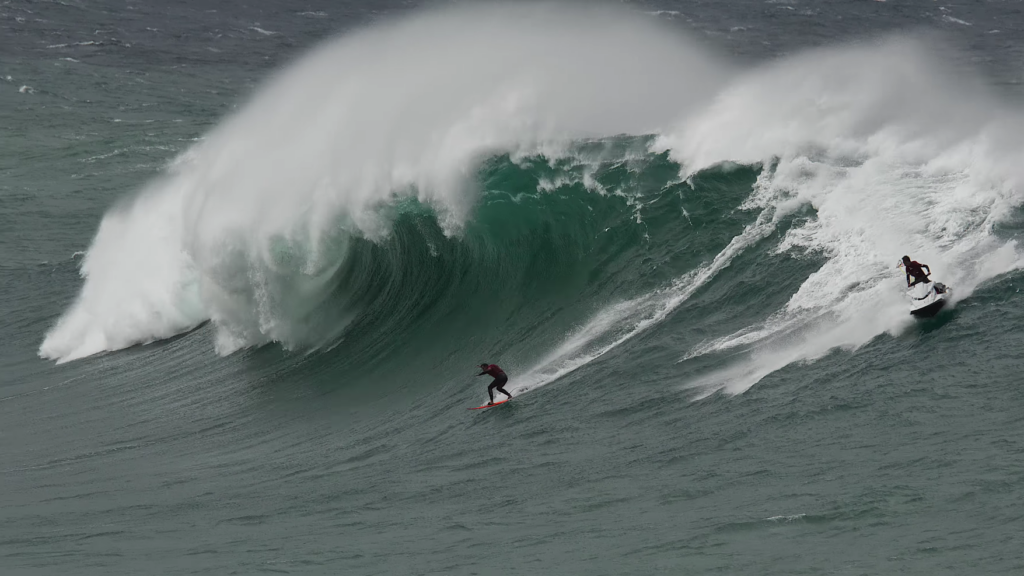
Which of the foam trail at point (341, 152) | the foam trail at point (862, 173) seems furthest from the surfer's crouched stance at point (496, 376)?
the foam trail at point (341, 152)

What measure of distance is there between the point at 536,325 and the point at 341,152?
7.08 m

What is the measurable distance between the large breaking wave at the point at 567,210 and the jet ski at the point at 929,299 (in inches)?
11.7

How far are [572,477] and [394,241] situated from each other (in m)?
10.5

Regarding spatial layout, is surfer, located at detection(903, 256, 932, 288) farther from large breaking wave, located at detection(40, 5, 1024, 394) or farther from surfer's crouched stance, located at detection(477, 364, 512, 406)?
surfer's crouched stance, located at detection(477, 364, 512, 406)

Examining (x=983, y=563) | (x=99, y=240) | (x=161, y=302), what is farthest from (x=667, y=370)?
(x=99, y=240)

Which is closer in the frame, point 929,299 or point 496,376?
point 929,299

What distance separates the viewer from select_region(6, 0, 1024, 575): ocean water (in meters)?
14.2

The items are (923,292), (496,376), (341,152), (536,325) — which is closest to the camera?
(923,292)

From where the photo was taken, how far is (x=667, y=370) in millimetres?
18547

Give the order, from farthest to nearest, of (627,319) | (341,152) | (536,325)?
(341,152), (536,325), (627,319)

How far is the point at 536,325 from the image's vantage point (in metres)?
21.8

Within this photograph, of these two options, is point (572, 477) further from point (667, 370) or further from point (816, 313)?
point (816, 313)

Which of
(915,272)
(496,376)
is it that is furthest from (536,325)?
(915,272)

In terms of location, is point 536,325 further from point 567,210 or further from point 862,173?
point 862,173
